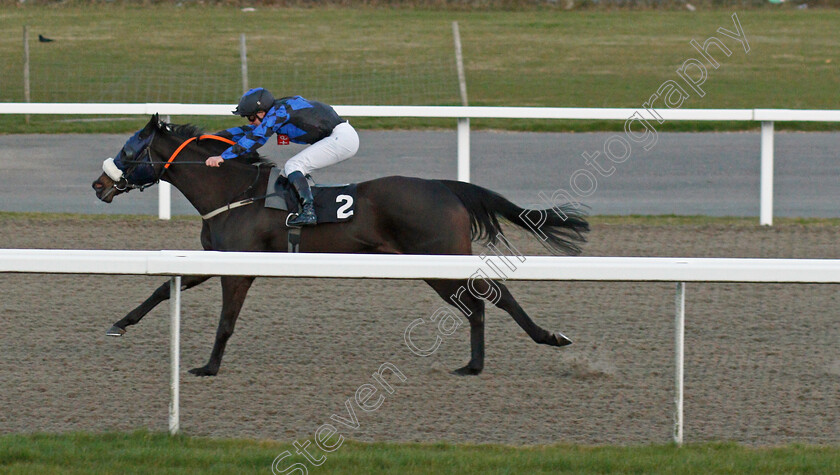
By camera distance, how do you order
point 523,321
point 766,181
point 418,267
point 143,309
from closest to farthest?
point 418,267
point 523,321
point 143,309
point 766,181

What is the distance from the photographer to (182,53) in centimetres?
1956

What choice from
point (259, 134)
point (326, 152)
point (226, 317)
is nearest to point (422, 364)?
point (226, 317)

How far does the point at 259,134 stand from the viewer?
5.74 meters

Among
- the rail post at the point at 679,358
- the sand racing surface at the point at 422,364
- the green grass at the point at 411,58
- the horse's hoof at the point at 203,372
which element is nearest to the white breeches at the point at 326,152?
the sand racing surface at the point at 422,364

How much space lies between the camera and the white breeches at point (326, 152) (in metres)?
5.91

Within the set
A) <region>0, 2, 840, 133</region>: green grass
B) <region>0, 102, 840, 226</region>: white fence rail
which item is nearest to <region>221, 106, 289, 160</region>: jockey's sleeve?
<region>0, 102, 840, 226</region>: white fence rail

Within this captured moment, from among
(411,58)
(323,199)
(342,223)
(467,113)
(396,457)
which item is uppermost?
(411,58)

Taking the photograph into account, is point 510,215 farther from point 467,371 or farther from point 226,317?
point 226,317

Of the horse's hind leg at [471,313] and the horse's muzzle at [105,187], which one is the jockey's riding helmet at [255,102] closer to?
the horse's muzzle at [105,187]

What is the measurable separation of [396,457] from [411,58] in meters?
15.5

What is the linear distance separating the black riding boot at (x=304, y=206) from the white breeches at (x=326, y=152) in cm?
14

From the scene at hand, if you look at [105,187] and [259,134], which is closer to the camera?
[259,134]

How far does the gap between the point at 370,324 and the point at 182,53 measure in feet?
46.7

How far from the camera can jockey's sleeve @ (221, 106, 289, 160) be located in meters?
5.75
